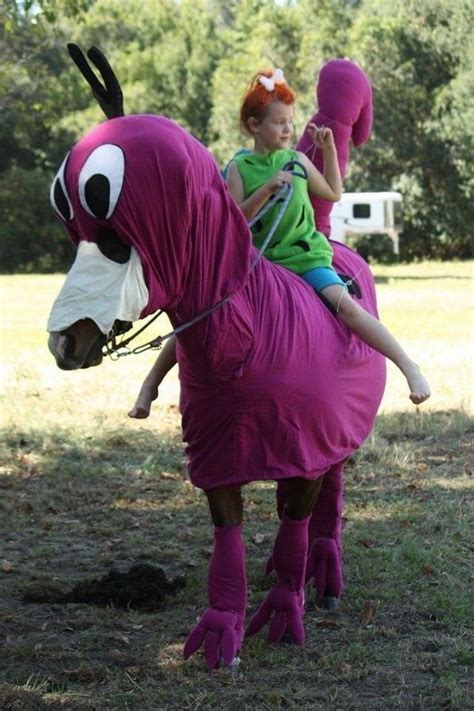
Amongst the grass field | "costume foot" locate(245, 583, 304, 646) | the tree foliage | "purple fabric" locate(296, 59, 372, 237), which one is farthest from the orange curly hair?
the tree foliage

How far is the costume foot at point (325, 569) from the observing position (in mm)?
4992

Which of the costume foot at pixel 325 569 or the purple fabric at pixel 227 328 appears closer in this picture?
the purple fabric at pixel 227 328

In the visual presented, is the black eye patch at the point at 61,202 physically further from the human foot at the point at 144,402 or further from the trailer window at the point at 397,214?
the trailer window at the point at 397,214

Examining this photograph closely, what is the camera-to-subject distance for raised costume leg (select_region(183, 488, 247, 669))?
420 cm

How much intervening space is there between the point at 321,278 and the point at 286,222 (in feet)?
0.81

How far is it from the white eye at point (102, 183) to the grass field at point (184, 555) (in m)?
1.60

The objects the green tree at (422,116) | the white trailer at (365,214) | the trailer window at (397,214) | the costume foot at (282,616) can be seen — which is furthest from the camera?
the green tree at (422,116)

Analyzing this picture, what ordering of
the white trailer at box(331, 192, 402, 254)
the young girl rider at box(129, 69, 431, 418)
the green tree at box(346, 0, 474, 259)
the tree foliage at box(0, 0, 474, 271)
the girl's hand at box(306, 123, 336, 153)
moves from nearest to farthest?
the young girl rider at box(129, 69, 431, 418), the girl's hand at box(306, 123, 336, 153), the white trailer at box(331, 192, 402, 254), the green tree at box(346, 0, 474, 259), the tree foliage at box(0, 0, 474, 271)

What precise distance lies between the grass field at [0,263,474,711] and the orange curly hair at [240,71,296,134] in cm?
199

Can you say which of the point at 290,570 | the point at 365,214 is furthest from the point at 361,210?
the point at 290,570

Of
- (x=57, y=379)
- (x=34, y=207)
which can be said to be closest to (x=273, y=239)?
(x=57, y=379)

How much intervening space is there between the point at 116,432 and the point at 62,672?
15.1 feet

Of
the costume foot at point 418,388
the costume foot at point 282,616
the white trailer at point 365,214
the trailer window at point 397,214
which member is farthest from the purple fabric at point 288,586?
the trailer window at point 397,214

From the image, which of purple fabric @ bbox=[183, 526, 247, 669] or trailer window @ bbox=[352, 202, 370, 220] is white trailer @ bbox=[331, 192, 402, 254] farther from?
purple fabric @ bbox=[183, 526, 247, 669]
